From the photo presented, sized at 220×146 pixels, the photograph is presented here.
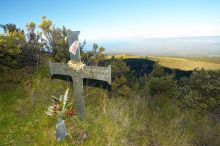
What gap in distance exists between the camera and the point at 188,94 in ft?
49.8

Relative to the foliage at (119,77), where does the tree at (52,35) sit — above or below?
above

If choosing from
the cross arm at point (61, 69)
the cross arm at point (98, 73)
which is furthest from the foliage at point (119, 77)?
the cross arm at point (98, 73)

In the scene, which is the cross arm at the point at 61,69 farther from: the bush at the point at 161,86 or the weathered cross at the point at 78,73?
the bush at the point at 161,86

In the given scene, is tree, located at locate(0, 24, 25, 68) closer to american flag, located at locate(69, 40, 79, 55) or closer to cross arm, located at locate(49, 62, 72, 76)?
cross arm, located at locate(49, 62, 72, 76)

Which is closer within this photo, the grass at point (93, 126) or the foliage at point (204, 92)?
the grass at point (93, 126)

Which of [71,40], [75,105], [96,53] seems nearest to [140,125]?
[75,105]

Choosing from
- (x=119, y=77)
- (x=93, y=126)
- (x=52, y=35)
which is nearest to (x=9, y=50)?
(x=52, y=35)

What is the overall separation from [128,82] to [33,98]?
10075 millimetres

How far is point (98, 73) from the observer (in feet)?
21.7

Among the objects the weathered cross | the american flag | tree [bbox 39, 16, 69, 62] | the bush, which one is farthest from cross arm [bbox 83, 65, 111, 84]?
the bush

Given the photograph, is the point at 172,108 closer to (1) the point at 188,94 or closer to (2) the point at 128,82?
(1) the point at 188,94

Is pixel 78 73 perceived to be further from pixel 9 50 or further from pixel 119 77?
pixel 119 77

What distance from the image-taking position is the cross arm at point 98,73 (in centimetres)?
645

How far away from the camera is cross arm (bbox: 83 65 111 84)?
6446mm
